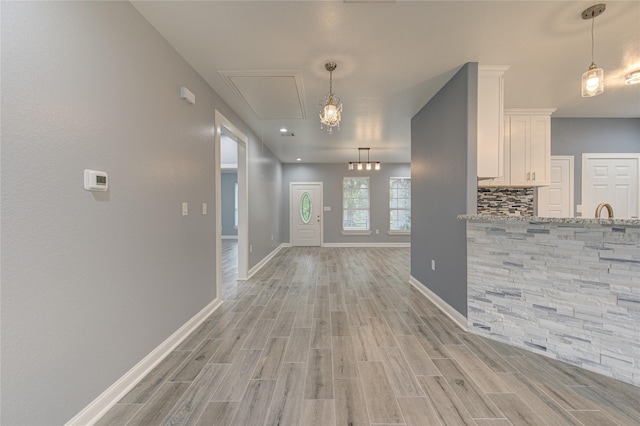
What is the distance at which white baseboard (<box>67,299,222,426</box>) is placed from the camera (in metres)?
1.38

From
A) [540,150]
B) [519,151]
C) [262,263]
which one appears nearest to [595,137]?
[540,150]

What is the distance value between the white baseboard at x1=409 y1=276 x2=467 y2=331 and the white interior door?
6.93 ft

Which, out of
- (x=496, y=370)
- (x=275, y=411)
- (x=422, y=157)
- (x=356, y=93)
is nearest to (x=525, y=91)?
(x=422, y=157)

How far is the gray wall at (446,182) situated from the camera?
8.16 ft

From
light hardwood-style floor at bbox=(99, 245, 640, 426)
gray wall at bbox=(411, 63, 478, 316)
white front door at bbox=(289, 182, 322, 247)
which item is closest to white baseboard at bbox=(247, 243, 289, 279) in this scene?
white front door at bbox=(289, 182, 322, 247)

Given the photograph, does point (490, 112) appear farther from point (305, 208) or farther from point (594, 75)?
point (305, 208)

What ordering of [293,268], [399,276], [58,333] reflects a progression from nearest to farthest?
[58,333] → [399,276] → [293,268]

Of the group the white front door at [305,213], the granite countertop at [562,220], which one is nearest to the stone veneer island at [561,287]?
the granite countertop at [562,220]

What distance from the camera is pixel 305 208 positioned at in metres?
7.99

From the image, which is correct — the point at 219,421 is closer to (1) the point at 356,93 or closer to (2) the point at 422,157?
(1) the point at 356,93

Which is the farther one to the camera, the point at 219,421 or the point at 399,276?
the point at 399,276

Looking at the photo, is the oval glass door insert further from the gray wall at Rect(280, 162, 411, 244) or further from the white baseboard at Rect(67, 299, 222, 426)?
the white baseboard at Rect(67, 299, 222, 426)

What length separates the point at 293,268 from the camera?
511 cm

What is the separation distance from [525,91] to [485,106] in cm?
102
